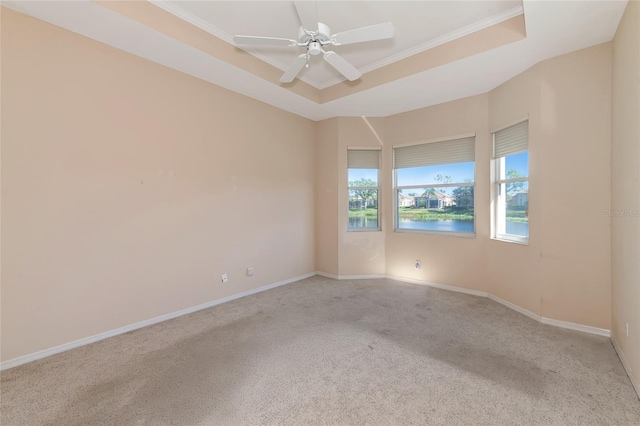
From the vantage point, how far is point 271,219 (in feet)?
13.7

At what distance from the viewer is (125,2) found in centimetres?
220

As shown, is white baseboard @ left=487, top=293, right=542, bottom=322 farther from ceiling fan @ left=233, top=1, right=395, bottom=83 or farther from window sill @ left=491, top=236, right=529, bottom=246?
ceiling fan @ left=233, top=1, right=395, bottom=83

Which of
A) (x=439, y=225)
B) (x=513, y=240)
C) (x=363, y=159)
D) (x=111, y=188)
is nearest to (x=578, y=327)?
(x=513, y=240)

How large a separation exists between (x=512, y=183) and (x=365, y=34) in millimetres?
2743

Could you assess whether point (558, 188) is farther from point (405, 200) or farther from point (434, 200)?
point (405, 200)

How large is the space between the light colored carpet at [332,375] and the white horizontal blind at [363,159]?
104 inches

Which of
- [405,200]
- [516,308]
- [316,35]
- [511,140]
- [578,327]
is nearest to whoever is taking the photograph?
[316,35]

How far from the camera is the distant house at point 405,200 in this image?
448 centimetres

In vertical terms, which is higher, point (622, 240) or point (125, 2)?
point (125, 2)

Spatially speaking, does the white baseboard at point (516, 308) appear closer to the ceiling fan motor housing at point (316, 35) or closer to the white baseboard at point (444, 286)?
the white baseboard at point (444, 286)

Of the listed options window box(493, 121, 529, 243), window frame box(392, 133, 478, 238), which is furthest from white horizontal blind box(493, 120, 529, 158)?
window frame box(392, 133, 478, 238)

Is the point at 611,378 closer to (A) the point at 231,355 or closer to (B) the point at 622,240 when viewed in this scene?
(B) the point at 622,240

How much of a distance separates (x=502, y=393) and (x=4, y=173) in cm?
416

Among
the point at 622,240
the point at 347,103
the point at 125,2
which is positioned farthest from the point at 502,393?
the point at 125,2
